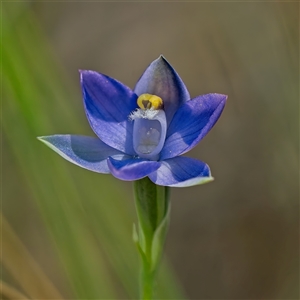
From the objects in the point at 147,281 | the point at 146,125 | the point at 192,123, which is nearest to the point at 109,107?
the point at 146,125

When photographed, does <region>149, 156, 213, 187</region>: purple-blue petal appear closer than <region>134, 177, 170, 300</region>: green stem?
Yes

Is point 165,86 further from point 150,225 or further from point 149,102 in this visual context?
point 150,225

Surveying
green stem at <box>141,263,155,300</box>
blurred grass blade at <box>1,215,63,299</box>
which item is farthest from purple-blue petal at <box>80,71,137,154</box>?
blurred grass blade at <box>1,215,63,299</box>

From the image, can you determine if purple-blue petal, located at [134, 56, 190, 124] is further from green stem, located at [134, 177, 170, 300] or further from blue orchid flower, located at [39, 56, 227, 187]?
green stem, located at [134, 177, 170, 300]

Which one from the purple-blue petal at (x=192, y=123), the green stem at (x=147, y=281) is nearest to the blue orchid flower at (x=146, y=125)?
the purple-blue petal at (x=192, y=123)

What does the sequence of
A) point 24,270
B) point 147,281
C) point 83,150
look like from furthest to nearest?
point 24,270, point 147,281, point 83,150
